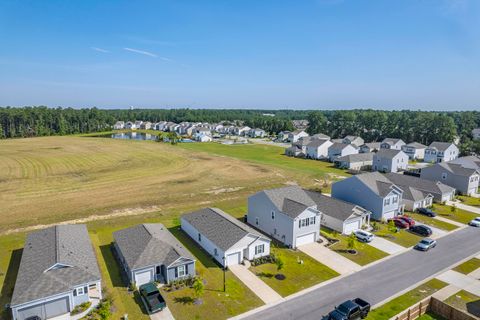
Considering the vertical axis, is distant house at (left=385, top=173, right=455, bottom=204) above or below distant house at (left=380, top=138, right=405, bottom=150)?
below

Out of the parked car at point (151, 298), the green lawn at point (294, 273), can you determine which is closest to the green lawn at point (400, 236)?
the green lawn at point (294, 273)

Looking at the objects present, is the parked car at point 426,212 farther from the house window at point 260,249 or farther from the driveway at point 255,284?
the driveway at point 255,284

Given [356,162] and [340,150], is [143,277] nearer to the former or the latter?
[356,162]

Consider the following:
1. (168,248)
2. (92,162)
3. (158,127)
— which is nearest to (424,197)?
(168,248)

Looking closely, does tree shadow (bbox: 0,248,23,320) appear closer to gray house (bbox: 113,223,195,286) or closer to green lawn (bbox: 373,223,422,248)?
gray house (bbox: 113,223,195,286)

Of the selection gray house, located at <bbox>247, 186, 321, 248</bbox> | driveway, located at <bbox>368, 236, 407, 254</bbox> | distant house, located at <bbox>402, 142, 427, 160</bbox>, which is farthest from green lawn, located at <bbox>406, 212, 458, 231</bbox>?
distant house, located at <bbox>402, 142, 427, 160</bbox>

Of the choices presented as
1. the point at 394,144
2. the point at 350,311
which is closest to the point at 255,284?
the point at 350,311
